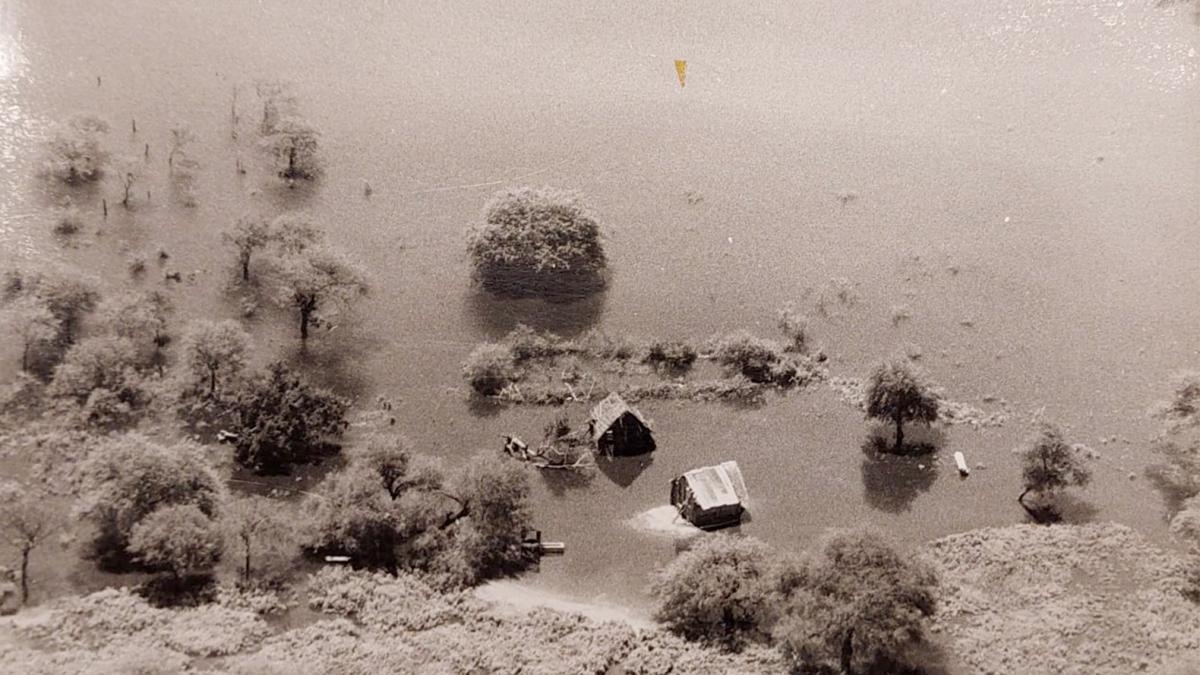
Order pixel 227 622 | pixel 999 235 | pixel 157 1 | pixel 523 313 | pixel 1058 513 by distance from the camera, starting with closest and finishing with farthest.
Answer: pixel 227 622, pixel 1058 513, pixel 523 313, pixel 999 235, pixel 157 1

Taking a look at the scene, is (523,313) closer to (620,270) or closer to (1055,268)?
(620,270)

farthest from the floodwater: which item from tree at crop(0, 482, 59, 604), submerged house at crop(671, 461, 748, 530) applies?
tree at crop(0, 482, 59, 604)

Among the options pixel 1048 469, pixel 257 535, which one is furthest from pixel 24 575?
pixel 1048 469

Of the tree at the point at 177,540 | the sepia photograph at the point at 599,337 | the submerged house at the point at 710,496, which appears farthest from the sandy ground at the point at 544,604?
the tree at the point at 177,540

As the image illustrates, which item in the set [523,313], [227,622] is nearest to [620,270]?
[523,313]

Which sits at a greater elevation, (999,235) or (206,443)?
(999,235)

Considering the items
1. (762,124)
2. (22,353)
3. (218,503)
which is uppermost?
(762,124)
